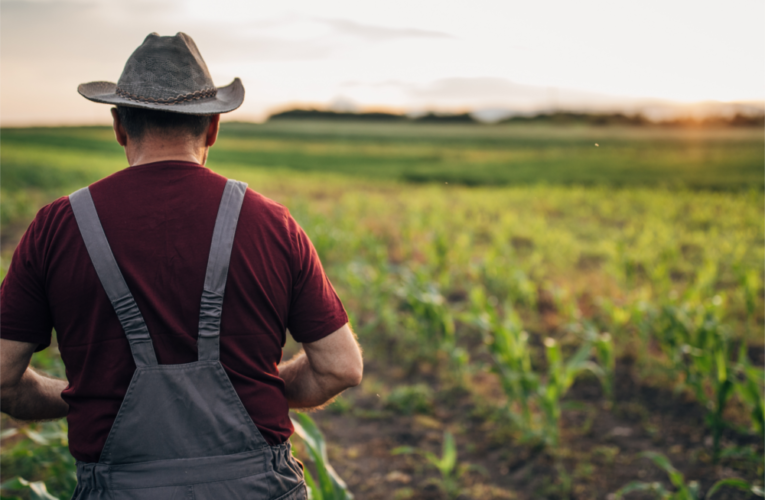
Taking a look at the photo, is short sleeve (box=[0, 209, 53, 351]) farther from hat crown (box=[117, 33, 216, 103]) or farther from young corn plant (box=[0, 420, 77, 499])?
young corn plant (box=[0, 420, 77, 499])

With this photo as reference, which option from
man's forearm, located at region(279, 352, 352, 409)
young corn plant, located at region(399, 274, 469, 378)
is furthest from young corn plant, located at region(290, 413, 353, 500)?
young corn plant, located at region(399, 274, 469, 378)

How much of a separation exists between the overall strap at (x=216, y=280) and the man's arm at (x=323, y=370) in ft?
0.97

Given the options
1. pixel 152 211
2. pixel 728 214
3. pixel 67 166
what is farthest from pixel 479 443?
pixel 67 166

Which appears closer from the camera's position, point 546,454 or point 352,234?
point 546,454

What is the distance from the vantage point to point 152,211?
125 centimetres

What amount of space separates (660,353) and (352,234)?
17.0 ft

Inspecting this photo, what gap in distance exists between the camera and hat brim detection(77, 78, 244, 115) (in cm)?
134

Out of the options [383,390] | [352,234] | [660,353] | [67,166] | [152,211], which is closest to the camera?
[152,211]

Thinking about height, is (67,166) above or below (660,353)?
above

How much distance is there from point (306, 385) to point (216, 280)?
523mm

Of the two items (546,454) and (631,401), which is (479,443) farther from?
(631,401)

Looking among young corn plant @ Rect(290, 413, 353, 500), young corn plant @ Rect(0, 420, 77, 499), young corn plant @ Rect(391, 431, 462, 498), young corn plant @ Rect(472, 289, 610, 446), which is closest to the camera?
young corn plant @ Rect(290, 413, 353, 500)

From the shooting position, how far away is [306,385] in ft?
5.23

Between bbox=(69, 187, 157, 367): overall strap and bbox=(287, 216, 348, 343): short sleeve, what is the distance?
1.25 ft
